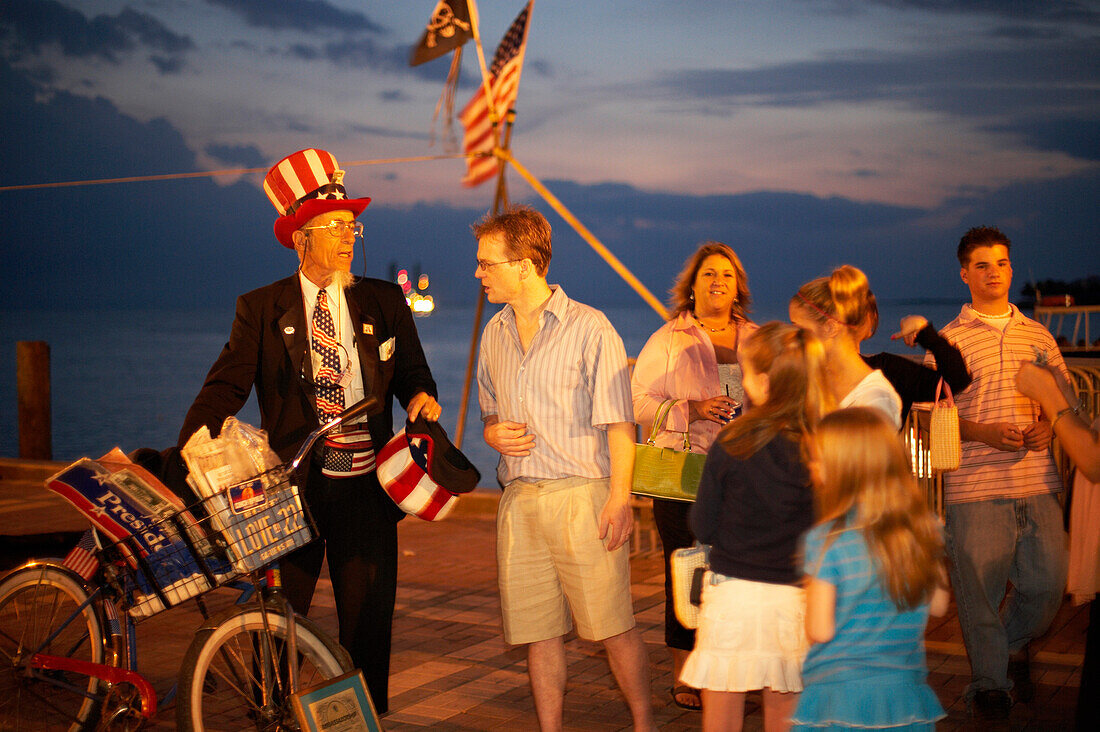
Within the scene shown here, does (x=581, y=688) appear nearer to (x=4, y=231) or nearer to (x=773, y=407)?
(x=773, y=407)

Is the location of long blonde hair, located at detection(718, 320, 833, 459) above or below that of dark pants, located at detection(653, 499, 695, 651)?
above

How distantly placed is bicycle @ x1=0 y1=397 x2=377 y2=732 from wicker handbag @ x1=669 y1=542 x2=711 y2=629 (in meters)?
1.15

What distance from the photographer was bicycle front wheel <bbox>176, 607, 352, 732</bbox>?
11.1 ft

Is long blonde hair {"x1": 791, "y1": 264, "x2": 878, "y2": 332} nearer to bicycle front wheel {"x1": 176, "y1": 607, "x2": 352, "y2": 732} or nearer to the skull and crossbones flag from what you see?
bicycle front wheel {"x1": 176, "y1": 607, "x2": 352, "y2": 732}

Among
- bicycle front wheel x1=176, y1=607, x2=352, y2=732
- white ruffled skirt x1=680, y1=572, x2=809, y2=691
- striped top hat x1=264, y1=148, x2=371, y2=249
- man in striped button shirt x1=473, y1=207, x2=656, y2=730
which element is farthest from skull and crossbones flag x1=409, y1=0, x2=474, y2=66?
white ruffled skirt x1=680, y1=572, x2=809, y2=691

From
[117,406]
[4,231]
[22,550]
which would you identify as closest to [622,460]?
[22,550]

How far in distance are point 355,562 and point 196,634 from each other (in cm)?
91

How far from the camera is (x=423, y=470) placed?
12.4ft

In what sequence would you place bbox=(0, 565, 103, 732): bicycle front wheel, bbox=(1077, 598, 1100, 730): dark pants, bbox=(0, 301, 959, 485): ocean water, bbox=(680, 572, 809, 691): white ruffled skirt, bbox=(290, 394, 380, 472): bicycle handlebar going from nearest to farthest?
bbox=(1077, 598, 1100, 730): dark pants, bbox=(680, 572, 809, 691): white ruffled skirt, bbox=(290, 394, 380, 472): bicycle handlebar, bbox=(0, 565, 103, 732): bicycle front wheel, bbox=(0, 301, 959, 485): ocean water

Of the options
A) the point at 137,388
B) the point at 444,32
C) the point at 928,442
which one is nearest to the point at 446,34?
the point at 444,32

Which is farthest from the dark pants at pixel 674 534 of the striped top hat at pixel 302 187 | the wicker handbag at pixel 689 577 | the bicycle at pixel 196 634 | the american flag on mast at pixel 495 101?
the american flag on mast at pixel 495 101

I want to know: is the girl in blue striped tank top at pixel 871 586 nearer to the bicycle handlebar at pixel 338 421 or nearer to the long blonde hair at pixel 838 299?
the long blonde hair at pixel 838 299

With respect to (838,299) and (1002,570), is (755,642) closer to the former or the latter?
(838,299)

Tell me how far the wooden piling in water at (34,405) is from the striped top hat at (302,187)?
10.0 meters
